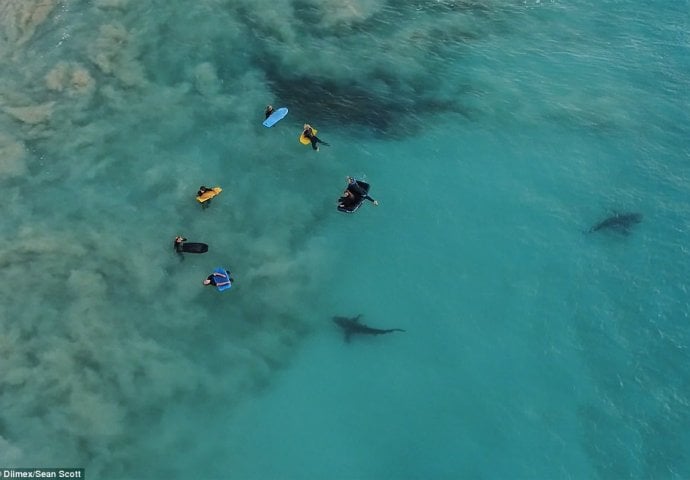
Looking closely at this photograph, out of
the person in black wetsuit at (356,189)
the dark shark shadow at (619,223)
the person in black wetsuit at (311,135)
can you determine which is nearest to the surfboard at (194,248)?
the person in black wetsuit at (356,189)

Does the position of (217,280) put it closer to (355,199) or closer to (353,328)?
(353,328)

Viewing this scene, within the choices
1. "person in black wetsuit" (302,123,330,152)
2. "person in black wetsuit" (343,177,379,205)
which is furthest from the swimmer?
"person in black wetsuit" (343,177,379,205)

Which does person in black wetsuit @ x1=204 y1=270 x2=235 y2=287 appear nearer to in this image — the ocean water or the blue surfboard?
the ocean water

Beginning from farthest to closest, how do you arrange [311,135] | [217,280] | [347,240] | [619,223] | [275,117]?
[275,117] → [311,135] → [619,223] → [347,240] → [217,280]

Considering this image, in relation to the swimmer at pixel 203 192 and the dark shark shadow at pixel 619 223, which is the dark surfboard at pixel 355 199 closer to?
the swimmer at pixel 203 192

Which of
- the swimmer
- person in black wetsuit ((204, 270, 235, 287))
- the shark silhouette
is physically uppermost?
the swimmer

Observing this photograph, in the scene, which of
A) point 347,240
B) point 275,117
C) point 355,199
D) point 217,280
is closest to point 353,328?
point 347,240

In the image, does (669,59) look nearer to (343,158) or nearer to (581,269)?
(581,269)
